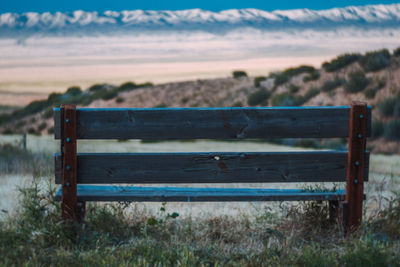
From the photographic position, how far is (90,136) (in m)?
4.45

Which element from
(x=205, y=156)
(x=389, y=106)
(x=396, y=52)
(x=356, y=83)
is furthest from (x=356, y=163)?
(x=396, y=52)

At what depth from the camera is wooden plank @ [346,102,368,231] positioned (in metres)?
4.57

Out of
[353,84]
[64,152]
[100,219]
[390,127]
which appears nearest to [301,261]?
[100,219]

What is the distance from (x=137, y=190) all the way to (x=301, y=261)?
71.0 inches

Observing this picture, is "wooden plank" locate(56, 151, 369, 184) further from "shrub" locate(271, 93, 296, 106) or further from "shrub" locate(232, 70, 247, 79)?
"shrub" locate(232, 70, 247, 79)

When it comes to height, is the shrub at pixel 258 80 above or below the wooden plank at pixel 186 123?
above

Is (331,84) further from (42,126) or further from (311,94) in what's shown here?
(42,126)

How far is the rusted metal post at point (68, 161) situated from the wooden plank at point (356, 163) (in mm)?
2507

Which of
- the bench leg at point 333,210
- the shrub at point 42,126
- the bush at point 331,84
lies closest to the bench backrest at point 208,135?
the bench leg at point 333,210

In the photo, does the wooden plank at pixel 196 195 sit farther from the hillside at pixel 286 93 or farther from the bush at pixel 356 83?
the bush at pixel 356 83

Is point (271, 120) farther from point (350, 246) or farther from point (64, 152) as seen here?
point (64, 152)

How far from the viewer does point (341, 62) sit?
31.3m

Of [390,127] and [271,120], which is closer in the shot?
[271,120]

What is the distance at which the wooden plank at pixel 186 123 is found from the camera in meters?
4.42
